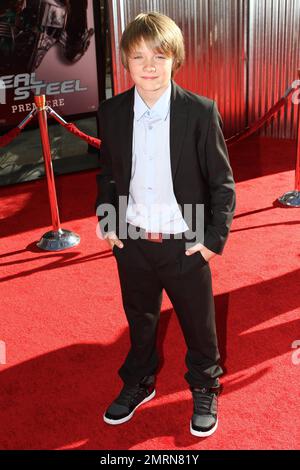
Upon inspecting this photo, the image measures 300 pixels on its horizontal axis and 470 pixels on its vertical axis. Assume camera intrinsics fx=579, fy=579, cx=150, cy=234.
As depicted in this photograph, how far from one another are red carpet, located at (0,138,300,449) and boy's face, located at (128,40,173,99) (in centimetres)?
151

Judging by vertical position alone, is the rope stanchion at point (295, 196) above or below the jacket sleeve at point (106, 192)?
below

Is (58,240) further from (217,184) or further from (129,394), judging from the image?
(217,184)

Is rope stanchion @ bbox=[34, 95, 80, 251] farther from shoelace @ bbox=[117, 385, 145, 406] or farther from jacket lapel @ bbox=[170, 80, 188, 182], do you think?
jacket lapel @ bbox=[170, 80, 188, 182]

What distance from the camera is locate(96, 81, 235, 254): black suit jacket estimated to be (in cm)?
209

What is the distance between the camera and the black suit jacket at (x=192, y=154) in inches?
82.3

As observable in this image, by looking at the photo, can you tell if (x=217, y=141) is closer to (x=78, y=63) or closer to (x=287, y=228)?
(x=287, y=228)

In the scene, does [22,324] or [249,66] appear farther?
[249,66]

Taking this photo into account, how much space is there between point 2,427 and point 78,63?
4.53 meters

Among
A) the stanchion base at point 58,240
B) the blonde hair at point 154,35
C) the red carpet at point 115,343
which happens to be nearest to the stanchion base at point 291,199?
the red carpet at point 115,343

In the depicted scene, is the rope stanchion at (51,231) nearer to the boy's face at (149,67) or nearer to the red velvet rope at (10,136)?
the red velvet rope at (10,136)

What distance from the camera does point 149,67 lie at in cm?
198

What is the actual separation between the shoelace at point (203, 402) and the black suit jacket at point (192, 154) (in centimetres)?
74
